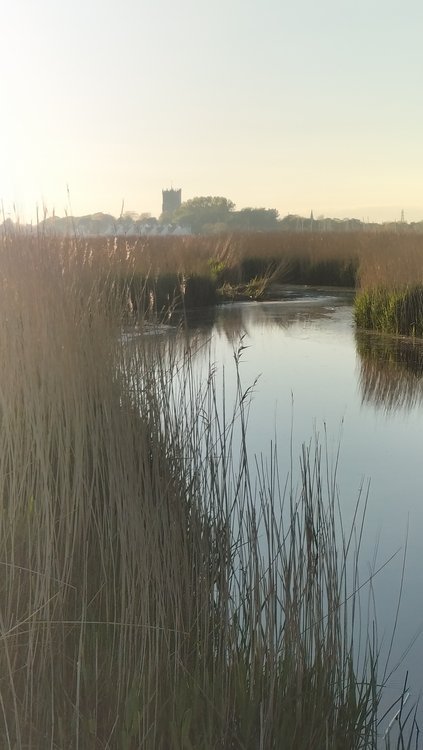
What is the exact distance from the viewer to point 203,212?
117 feet

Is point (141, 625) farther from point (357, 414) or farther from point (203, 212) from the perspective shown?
point (203, 212)

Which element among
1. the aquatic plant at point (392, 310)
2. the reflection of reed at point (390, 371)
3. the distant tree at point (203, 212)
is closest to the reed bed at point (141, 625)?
the reflection of reed at point (390, 371)

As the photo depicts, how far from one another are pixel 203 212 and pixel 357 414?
3201cm

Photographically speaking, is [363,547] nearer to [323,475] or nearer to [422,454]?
[323,475]

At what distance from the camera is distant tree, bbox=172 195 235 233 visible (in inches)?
1329

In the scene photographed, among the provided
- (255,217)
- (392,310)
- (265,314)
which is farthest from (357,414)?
(255,217)

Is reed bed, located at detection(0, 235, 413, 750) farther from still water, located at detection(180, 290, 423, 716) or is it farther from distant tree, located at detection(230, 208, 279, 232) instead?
distant tree, located at detection(230, 208, 279, 232)

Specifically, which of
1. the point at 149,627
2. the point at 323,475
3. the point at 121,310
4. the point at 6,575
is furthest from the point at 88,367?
the point at 323,475

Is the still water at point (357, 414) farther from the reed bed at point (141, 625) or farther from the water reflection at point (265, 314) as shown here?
the reed bed at point (141, 625)

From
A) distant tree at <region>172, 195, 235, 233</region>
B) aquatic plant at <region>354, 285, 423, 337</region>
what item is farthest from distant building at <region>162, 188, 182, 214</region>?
aquatic plant at <region>354, 285, 423, 337</region>

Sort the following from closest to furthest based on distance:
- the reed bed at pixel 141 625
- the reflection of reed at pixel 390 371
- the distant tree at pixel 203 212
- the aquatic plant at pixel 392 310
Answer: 1. the reed bed at pixel 141 625
2. the reflection of reed at pixel 390 371
3. the aquatic plant at pixel 392 310
4. the distant tree at pixel 203 212

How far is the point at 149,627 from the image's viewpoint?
1488mm

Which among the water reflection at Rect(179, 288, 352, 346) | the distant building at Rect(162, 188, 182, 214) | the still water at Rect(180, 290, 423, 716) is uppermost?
the distant building at Rect(162, 188, 182, 214)

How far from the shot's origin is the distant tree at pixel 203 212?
3375 cm
